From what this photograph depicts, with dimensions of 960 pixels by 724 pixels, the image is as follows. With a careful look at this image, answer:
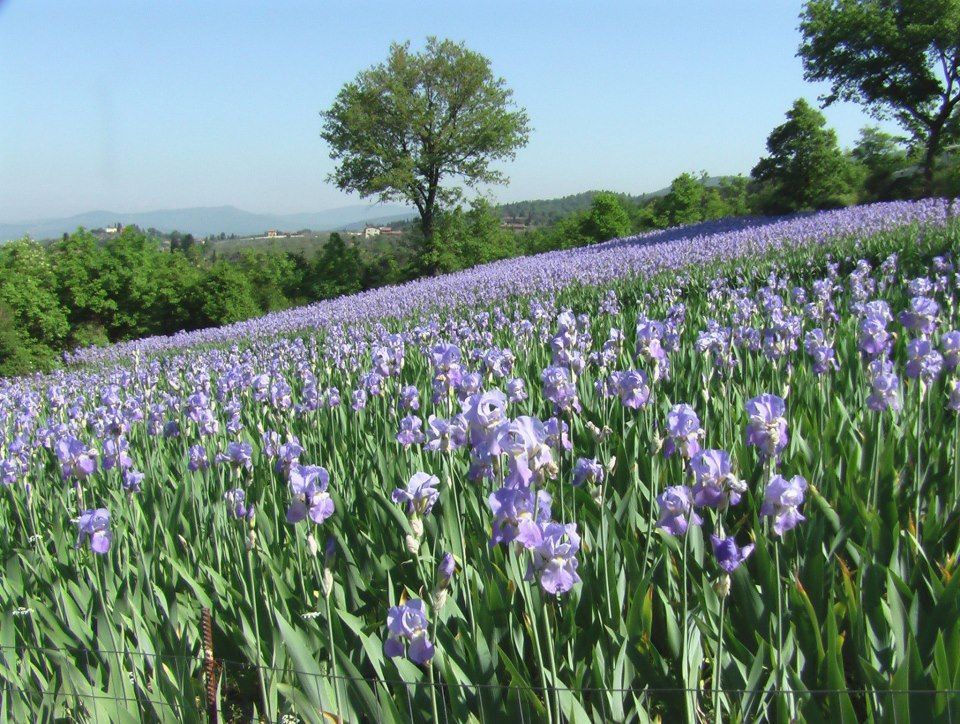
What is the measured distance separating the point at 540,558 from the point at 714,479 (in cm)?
40

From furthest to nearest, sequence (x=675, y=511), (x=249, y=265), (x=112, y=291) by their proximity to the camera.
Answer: (x=249, y=265), (x=112, y=291), (x=675, y=511)

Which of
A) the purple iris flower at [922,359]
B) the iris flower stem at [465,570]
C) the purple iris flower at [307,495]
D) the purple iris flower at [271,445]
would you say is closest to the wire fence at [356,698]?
the iris flower stem at [465,570]

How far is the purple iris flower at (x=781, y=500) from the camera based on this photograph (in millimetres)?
1451

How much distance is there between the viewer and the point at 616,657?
6.09ft

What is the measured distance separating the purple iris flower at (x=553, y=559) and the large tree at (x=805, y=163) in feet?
99.9

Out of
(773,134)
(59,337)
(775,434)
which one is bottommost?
(59,337)

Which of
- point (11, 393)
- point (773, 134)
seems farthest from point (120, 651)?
point (773, 134)

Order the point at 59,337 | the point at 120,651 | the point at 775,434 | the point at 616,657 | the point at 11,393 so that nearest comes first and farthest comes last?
the point at 775,434 → the point at 616,657 → the point at 120,651 → the point at 11,393 → the point at 59,337

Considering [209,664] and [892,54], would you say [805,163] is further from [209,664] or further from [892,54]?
[209,664]

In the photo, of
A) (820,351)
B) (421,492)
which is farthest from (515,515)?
(820,351)

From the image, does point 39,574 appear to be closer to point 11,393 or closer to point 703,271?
point 11,393

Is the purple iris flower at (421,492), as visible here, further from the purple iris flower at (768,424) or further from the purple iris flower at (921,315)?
the purple iris flower at (921,315)

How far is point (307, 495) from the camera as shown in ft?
6.39

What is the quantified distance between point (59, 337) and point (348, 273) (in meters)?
14.8
